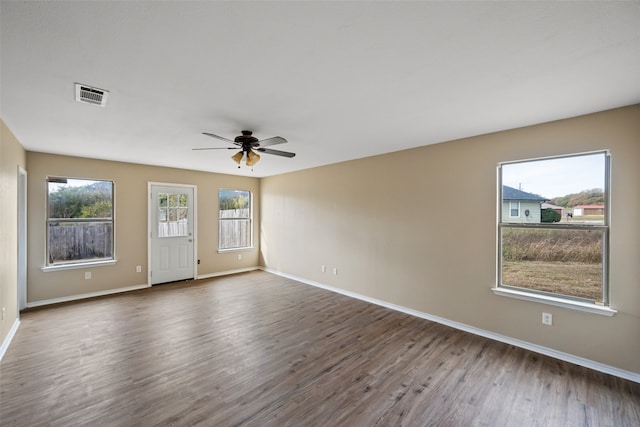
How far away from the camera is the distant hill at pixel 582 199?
2.60m

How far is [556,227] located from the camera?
111 inches

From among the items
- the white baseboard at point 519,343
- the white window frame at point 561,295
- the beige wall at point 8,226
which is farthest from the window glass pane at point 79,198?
the white window frame at point 561,295

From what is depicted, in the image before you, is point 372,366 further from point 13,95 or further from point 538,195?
point 13,95

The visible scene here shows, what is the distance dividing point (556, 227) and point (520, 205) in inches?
15.6

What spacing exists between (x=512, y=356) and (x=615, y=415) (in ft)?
2.71

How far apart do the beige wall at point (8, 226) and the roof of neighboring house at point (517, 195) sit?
215 inches

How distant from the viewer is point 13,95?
2.18 m

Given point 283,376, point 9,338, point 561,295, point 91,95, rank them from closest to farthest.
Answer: point 91,95
point 283,376
point 561,295
point 9,338

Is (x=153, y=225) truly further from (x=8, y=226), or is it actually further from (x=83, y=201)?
(x=8, y=226)

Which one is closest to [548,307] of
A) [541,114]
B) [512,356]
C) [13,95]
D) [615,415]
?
[512,356]

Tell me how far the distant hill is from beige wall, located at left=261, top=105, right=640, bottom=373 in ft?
0.42

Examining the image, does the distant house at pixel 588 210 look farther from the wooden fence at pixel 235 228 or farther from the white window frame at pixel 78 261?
Answer: the white window frame at pixel 78 261

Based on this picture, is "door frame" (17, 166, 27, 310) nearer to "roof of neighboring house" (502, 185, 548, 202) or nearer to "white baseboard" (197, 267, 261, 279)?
"white baseboard" (197, 267, 261, 279)

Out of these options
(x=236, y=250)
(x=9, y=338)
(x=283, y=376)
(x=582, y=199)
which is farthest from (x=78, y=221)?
(x=582, y=199)
